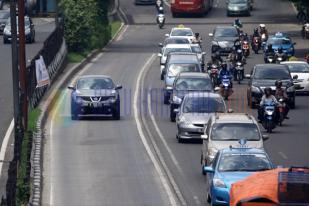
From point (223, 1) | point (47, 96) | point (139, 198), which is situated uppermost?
point (139, 198)

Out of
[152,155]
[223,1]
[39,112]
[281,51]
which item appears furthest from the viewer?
[223,1]

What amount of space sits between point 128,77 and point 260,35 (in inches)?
600

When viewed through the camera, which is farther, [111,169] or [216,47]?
[216,47]

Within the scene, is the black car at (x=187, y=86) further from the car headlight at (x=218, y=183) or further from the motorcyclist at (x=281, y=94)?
the car headlight at (x=218, y=183)

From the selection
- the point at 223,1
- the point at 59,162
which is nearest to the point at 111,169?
the point at 59,162

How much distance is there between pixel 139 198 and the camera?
26.9m

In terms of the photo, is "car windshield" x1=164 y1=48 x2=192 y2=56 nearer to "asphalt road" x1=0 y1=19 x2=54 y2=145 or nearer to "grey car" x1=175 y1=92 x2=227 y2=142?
Answer: "asphalt road" x1=0 y1=19 x2=54 y2=145

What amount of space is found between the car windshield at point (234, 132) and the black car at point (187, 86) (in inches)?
433

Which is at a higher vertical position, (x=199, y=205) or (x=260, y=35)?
(x=199, y=205)

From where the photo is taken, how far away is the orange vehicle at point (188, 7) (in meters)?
92.0

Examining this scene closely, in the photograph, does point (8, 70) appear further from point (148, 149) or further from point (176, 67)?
point (148, 149)

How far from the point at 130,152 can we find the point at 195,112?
3.53 metres

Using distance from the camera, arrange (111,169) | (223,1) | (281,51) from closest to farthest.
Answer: (111,169)
(281,51)
(223,1)

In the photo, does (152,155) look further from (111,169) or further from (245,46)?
(245,46)
